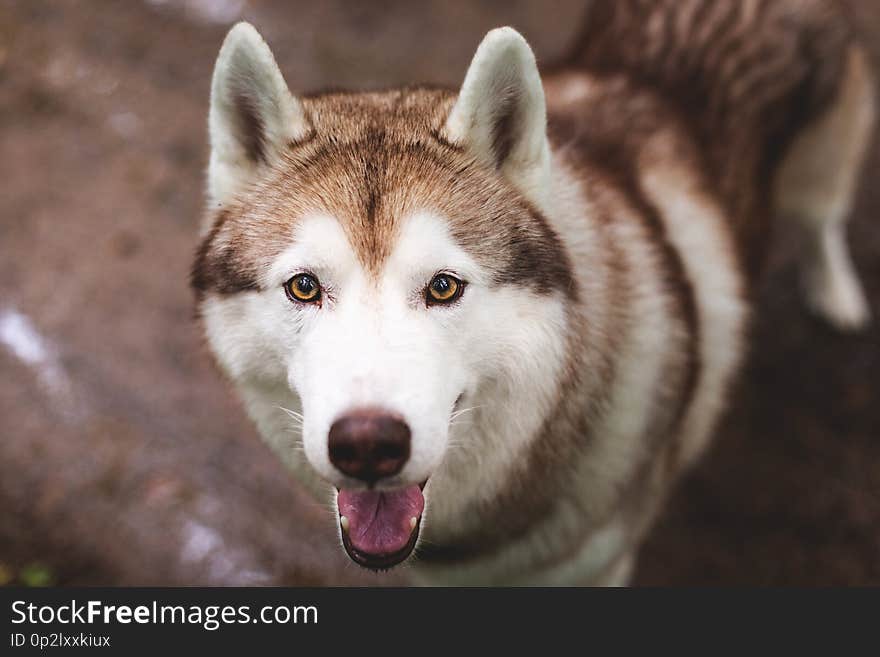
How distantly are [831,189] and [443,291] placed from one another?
265 centimetres

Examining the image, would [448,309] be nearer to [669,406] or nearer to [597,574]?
[669,406]

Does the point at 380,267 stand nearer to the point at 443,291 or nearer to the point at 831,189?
the point at 443,291

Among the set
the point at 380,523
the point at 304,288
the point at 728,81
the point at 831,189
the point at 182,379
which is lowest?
the point at 182,379

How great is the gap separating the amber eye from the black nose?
1.22 feet

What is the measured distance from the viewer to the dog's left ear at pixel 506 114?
6.04 ft

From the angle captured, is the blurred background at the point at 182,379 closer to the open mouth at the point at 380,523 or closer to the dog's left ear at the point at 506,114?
the open mouth at the point at 380,523

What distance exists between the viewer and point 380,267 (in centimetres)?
183

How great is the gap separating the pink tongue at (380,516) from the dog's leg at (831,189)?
8.01 ft

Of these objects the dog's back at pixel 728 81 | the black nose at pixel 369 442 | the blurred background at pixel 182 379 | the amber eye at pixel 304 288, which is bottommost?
the blurred background at pixel 182 379

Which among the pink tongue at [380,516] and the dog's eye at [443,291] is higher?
the dog's eye at [443,291]

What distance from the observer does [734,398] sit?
3918 millimetres

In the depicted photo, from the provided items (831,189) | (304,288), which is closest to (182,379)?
(304,288)

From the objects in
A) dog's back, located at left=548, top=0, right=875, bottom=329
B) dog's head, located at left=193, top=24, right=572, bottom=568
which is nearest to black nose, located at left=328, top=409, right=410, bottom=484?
Result: dog's head, located at left=193, top=24, right=572, bottom=568

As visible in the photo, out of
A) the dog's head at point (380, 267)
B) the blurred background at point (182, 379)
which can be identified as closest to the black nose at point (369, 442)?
the dog's head at point (380, 267)
